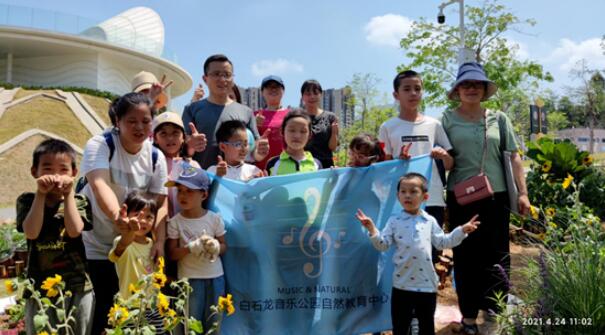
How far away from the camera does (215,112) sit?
146 inches

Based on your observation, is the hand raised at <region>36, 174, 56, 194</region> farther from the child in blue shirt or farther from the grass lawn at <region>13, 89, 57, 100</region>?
the grass lawn at <region>13, 89, 57, 100</region>

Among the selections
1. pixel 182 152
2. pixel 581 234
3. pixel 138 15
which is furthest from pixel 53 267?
pixel 138 15

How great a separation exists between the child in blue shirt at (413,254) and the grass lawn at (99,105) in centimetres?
2624

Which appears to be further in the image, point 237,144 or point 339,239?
point 237,144

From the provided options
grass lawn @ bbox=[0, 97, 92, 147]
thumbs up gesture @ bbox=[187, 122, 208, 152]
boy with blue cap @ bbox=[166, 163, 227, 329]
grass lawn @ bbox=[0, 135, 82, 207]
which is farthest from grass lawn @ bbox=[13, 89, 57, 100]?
boy with blue cap @ bbox=[166, 163, 227, 329]

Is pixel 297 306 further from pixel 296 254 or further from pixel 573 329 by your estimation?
A: pixel 573 329

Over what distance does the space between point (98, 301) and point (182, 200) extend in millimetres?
734

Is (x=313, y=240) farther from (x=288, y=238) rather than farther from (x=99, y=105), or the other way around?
(x=99, y=105)

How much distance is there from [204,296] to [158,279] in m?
0.95

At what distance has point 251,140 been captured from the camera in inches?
144

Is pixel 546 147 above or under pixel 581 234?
above

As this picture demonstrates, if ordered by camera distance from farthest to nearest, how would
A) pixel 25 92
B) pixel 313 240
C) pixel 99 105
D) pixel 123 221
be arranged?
pixel 99 105
pixel 25 92
pixel 313 240
pixel 123 221

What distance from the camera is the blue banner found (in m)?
3.04

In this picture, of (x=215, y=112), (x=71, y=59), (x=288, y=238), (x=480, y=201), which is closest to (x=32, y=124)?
(x=71, y=59)
